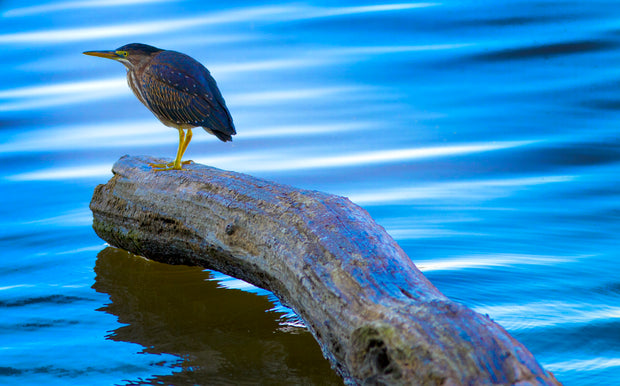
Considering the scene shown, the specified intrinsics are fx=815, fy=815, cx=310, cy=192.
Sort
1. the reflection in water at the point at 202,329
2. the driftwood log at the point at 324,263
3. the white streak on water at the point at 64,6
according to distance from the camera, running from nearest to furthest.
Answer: the driftwood log at the point at 324,263
the reflection in water at the point at 202,329
the white streak on water at the point at 64,6

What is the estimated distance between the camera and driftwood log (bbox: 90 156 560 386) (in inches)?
86.1

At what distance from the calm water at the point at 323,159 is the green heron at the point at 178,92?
0.78 metres

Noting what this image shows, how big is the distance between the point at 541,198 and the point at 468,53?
3940 mm

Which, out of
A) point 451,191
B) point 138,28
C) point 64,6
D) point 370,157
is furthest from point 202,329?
point 64,6

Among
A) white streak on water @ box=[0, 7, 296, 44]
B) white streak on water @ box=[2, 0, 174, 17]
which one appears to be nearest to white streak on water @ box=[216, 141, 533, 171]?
white streak on water @ box=[0, 7, 296, 44]

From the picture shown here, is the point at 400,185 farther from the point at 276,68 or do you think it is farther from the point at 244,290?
the point at 276,68

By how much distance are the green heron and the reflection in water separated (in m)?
0.61

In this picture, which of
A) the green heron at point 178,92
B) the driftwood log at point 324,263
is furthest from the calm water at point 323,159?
the green heron at point 178,92

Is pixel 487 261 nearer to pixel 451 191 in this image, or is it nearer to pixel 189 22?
pixel 451 191

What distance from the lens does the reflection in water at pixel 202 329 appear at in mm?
3115

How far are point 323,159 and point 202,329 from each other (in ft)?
9.40

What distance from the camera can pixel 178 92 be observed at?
3947 millimetres

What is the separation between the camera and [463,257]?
4277mm

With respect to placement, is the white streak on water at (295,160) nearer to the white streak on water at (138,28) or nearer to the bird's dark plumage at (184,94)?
the bird's dark plumage at (184,94)
